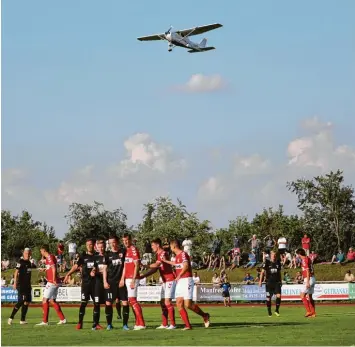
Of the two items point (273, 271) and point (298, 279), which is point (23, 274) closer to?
point (273, 271)

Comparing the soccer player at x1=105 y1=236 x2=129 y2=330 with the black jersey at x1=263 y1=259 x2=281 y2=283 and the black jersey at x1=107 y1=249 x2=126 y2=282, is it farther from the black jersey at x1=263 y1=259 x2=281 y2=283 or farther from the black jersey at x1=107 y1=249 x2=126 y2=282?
the black jersey at x1=263 y1=259 x2=281 y2=283

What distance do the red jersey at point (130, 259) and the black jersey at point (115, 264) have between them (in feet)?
1.36

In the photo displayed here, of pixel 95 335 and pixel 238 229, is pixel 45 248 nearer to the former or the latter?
pixel 95 335

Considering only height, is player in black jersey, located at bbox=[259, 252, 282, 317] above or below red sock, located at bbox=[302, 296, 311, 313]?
above

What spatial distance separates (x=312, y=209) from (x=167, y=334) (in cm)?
5283

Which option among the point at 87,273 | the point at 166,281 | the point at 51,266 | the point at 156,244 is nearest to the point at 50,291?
the point at 51,266

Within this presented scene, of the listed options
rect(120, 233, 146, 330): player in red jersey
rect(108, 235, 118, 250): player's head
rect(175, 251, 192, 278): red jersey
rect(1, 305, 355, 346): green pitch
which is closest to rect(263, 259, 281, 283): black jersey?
rect(1, 305, 355, 346): green pitch

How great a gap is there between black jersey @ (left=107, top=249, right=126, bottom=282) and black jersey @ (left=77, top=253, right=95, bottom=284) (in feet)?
1.75

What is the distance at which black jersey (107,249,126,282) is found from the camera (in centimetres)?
2186

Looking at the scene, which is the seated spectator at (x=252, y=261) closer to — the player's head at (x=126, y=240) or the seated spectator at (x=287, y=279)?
the seated spectator at (x=287, y=279)

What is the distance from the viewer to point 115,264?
21891 mm

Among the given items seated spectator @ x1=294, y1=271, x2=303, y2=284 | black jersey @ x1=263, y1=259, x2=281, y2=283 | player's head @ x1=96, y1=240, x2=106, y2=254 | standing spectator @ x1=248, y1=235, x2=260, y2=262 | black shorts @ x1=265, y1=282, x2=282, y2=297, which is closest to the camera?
player's head @ x1=96, y1=240, x2=106, y2=254

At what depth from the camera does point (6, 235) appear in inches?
3974

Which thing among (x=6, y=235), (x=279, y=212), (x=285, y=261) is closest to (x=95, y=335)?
(x=285, y=261)
